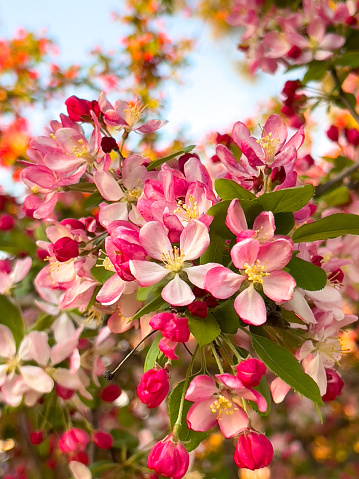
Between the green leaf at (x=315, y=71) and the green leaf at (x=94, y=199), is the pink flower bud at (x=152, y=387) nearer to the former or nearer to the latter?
the green leaf at (x=94, y=199)

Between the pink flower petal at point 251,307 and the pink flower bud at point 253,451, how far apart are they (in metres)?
0.21

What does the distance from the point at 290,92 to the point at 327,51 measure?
19 cm

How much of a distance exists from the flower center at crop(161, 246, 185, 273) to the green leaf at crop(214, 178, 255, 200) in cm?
13

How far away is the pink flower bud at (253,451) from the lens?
796mm

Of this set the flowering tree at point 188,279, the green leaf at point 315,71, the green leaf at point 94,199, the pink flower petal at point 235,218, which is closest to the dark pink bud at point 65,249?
the flowering tree at point 188,279

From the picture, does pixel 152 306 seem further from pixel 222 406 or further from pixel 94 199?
pixel 94 199

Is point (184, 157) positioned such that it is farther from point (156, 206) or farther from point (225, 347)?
point (225, 347)

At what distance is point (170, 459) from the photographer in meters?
0.82


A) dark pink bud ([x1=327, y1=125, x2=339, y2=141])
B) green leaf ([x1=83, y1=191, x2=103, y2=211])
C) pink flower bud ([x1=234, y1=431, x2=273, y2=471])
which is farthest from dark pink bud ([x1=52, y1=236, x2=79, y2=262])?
dark pink bud ([x1=327, y1=125, x2=339, y2=141])

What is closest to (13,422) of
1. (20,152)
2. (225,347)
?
(20,152)

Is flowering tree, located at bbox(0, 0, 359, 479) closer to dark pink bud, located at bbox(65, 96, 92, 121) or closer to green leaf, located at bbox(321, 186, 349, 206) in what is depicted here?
dark pink bud, located at bbox(65, 96, 92, 121)

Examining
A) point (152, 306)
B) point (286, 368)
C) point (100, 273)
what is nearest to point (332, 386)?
point (286, 368)

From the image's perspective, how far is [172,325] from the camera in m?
0.79

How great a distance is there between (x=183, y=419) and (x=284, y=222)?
41 cm
